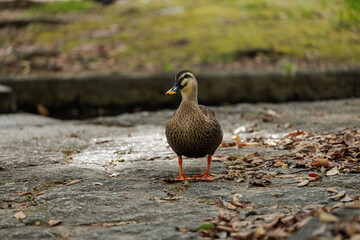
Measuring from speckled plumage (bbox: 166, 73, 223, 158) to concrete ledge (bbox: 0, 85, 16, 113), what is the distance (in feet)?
13.6

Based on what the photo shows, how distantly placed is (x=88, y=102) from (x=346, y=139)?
4426 mm

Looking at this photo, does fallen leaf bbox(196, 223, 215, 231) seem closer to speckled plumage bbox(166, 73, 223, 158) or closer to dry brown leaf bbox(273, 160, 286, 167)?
speckled plumage bbox(166, 73, 223, 158)

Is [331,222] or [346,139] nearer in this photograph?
[331,222]

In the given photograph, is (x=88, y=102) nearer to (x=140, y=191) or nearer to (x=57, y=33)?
(x=57, y=33)

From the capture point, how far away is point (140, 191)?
3.31 metres

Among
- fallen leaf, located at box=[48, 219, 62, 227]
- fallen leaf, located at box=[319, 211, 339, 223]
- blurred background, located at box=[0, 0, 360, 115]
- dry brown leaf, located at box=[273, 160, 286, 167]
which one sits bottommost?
fallen leaf, located at box=[48, 219, 62, 227]

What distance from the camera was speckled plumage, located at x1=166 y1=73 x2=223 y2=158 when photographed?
12.1ft

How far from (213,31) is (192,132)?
221 inches

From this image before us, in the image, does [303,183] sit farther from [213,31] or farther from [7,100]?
[213,31]

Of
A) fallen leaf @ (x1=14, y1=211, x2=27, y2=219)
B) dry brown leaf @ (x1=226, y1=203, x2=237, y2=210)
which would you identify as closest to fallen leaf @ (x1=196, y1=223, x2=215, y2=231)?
dry brown leaf @ (x1=226, y1=203, x2=237, y2=210)

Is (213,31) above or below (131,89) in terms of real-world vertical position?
above

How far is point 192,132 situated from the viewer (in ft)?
12.1

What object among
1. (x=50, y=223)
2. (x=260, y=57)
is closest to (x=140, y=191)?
(x=50, y=223)

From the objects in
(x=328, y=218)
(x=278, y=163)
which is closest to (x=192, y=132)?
(x=278, y=163)
